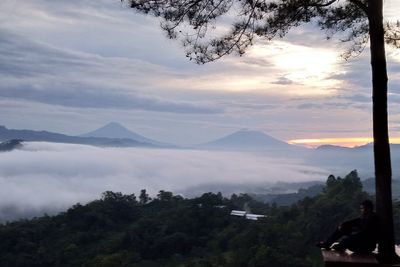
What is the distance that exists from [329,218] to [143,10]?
4201 centimetres

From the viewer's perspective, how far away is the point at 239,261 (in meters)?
39.8

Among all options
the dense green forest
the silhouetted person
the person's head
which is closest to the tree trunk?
the silhouetted person

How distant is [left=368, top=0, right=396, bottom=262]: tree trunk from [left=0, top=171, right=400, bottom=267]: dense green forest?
32.4 metres

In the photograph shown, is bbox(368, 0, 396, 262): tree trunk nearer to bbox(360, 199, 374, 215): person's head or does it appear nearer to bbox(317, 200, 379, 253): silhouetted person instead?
bbox(317, 200, 379, 253): silhouetted person

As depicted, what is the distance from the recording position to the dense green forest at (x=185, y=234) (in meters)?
41.3

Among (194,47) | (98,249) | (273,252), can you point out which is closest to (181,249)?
(98,249)

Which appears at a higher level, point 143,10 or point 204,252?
point 143,10

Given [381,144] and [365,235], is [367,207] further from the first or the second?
[381,144]

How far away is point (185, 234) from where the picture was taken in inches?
2127

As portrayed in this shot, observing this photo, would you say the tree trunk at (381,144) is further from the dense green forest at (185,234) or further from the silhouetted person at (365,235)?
the dense green forest at (185,234)

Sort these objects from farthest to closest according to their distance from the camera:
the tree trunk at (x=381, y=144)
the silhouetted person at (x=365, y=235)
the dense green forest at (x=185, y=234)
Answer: the dense green forest at (x=185, y=234) < the tree trunk at (x=381, y=144) < the silhouetted person at (x=365, y=235)

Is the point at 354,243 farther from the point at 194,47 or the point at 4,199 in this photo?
the point at 4,199

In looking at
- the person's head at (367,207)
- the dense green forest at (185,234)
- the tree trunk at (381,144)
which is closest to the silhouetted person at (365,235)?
the person's head at (367,207)

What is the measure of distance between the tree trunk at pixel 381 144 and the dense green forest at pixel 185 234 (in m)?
32.4
